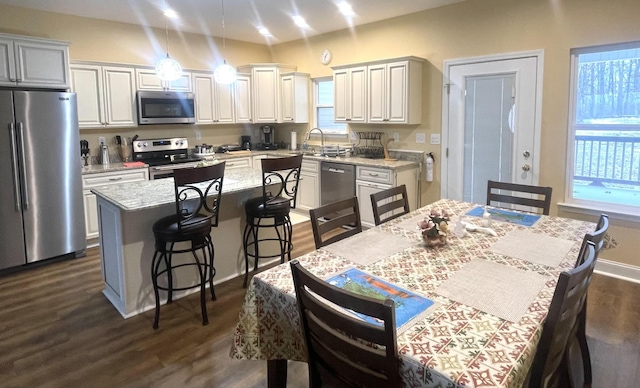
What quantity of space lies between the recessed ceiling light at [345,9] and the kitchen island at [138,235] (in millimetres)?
2268

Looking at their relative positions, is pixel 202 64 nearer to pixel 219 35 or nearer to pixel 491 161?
pixel 219 35

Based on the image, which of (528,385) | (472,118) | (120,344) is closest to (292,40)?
(472,118)

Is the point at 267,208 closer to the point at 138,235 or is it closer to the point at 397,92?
the point at 138,235

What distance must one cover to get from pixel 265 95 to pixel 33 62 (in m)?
2.98

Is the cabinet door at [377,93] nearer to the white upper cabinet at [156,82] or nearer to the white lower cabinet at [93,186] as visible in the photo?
the white upper cabinet at [156,82]

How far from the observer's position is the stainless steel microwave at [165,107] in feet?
16.9

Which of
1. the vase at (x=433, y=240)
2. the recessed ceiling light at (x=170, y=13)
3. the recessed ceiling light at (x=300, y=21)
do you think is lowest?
the vase at (x=433, y=240)

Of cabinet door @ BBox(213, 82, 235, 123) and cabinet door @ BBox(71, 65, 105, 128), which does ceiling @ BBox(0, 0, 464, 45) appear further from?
cabinet door @ BBox(213, 82, 235, 123)

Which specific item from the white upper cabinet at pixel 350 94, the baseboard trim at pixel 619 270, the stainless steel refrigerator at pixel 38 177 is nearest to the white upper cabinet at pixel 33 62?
the stainless steel refrigerator at pixel 38 177

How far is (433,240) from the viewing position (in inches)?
83.9

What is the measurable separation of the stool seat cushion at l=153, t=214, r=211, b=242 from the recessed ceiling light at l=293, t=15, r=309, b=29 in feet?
10.2

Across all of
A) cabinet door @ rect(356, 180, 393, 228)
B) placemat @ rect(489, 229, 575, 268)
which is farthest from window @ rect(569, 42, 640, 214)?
cabinet door @ rect(356, 180, 393, 228)

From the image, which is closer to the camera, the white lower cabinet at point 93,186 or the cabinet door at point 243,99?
the white lower cabinet at point 93,186

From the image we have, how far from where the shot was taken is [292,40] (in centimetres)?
637
